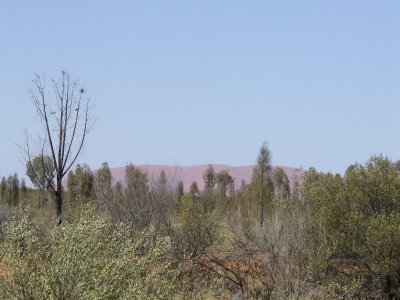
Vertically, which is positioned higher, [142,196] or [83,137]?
[83,137]

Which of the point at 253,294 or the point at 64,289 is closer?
the point at 64,289

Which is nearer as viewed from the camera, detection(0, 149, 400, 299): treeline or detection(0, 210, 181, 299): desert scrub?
detection(0, 210, 181, 299): desert scrub

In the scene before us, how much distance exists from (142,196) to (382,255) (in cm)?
659

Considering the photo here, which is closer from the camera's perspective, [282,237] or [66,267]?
[66,267]

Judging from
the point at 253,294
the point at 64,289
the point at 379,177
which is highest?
the point at 379,177

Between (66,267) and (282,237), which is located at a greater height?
(66,267)

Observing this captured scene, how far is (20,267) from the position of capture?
8.71m

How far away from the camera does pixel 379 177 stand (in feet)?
68.5

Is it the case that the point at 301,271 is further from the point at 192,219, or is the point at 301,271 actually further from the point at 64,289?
the point at 64,289

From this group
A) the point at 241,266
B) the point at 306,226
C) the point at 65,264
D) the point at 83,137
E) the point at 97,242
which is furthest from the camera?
the point at 83,137

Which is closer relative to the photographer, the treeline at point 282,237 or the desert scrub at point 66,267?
the desert scrub at point 66,267

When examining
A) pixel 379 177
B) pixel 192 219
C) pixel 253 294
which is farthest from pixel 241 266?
pixel 379 177

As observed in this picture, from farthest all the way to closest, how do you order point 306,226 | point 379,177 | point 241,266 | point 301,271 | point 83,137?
point 83,137 → point 379,177 → point 306,226 → point 241,266 → point 301,271

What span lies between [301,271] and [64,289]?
307 inches
